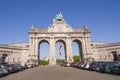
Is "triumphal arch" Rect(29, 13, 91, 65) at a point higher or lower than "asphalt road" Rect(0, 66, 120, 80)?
higher

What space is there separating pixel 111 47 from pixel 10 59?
1852 inches

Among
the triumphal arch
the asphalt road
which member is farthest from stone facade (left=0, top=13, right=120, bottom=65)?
the asphalt road

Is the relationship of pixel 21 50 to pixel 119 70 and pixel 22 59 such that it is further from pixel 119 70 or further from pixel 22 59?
pixel 119 70

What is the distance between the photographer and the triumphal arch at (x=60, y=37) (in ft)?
238

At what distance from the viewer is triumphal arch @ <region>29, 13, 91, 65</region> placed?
7256cm

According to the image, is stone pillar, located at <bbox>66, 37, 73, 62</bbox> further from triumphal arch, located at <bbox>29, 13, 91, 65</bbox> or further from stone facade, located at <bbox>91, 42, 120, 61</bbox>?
stone facade, located at <bbox>91, 42, 120, 61</bbox>

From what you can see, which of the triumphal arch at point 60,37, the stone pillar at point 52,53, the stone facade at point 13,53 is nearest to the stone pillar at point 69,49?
the triumphal arch at point 60,37

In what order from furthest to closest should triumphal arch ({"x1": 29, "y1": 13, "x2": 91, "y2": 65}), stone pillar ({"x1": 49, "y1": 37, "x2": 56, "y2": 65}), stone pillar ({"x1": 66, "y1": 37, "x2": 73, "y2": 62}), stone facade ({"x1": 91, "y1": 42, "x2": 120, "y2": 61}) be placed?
stone facade ({"x1": 91, "y1": 42, "x2": 120, "y2": 61})
triumphal arch ({"x1": 29, "y1": 13, "x2": 91, "y2": 65})
stone pillar ({"x1": 66, "y1": 37, "x2": 73, "y2": 62})
stone pillar ({"x1": 49, "y1": 37, "x2": 56, "y2": 65})

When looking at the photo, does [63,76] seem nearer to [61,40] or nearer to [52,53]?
[52,53]

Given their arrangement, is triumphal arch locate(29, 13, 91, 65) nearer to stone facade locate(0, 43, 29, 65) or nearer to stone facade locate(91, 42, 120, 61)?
stone facade locate(91, 42, 120, 61)

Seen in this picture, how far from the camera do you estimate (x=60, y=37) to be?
7425cm

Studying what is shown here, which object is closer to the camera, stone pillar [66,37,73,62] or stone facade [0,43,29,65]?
stone pillar [66,37,73,62]

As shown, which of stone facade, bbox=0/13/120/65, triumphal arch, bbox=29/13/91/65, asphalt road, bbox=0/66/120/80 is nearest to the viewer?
asphalt road, bbox=0/66/120/80

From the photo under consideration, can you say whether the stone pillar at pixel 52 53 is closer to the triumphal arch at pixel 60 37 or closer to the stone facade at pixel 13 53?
the triumphal arch at pixel 60 37
